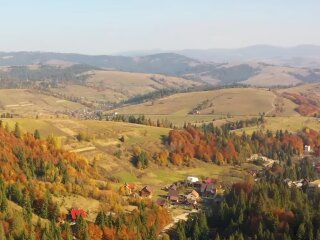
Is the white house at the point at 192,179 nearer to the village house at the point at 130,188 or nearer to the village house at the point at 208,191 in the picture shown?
the village house at the point at 208,191

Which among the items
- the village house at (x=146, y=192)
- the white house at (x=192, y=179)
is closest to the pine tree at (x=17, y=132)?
the village house at (x=146, y=192)

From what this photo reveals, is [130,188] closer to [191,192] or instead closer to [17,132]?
[191,192]

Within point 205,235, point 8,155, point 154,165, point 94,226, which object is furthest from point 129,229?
point 154,165

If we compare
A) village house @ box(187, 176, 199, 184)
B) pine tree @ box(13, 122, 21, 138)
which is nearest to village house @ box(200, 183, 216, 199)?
village house @ box(187, 176, 199, 184)

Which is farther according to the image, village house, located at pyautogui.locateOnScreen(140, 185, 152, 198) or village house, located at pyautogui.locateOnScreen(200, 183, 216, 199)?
village house, located at pyautogui.locateOnScreen(200, 183, 216, 199)

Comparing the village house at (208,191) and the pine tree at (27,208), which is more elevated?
the pine tree at (27,208)

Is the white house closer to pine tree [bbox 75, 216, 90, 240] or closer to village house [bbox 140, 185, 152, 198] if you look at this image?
village house [bbox 140, 185, 152, 198]

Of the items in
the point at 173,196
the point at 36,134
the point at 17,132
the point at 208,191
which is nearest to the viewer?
the point at 173,196

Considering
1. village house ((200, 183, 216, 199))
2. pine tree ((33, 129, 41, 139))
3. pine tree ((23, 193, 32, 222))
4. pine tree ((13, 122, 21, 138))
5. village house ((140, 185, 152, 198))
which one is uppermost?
pine tree ((13, 122, 21, 138))

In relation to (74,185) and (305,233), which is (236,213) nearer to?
(305,233)

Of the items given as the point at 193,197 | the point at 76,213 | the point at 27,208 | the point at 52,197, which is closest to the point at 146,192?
the point at 193,197

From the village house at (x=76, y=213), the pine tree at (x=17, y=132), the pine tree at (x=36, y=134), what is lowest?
the village house at (x=76, y=213)

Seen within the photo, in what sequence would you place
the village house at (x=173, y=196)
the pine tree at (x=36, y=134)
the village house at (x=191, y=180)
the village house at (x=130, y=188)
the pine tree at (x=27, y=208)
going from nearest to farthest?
the pine tree at (x=27, y=208)
the village house at (x=130, y=188)
the village house at (x=173, y=196)
the village house at (x=191, y=180)
the pine tree at (x=36, y=134)
